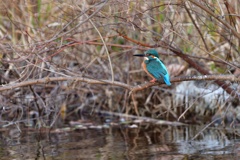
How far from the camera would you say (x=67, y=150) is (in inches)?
188

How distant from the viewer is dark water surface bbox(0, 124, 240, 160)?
176 inches

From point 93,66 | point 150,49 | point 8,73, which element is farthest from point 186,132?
point 8,73

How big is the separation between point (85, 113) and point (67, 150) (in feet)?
6.75

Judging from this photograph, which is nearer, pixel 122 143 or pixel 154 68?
pixel 154 68

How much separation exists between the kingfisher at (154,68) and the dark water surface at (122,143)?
2.28 ft

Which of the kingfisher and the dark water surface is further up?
the kingfisher

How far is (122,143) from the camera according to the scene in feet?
16.8

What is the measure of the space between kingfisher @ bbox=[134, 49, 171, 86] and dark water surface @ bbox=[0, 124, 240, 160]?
69 centimetres

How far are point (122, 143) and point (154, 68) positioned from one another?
1018mm

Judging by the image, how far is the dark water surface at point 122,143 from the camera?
447 centimetres

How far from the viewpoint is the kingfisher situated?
4336 millimetres

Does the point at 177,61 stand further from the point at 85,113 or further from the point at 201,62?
the point at 85,113

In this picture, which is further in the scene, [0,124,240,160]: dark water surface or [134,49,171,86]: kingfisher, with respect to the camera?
[0,124,240,160]: dark water surface

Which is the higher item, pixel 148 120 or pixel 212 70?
pixel 212 70
